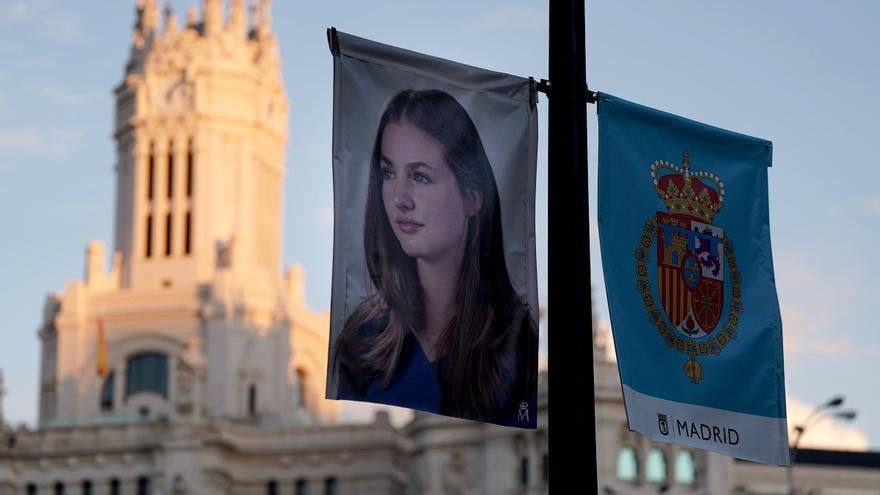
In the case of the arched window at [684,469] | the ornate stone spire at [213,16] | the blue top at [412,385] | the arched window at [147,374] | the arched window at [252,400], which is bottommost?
the blue top at [412,385]

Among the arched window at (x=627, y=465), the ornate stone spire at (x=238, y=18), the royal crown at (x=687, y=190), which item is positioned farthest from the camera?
the ornate stone spire at (x=238, y=18)

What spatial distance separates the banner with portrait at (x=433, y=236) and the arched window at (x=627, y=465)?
7198 centimetres

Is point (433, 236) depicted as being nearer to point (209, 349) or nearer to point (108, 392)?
point (209, 349)

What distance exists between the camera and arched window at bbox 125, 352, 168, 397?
98125 millimetres

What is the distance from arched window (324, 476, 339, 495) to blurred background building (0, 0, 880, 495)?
0.07 meters

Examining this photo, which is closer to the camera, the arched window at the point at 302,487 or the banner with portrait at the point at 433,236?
the banner with portrait at the point at 433,236

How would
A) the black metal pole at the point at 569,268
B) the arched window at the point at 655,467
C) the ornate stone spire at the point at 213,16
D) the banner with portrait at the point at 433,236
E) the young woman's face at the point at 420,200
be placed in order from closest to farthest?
the black metal pole at the point at 569,268 → the banner with portrait at the point at 433,236 → the young woman's face at the point at 420,200 → the arched window at the point at 655,467 → the ornate stone spire at the point at 213,16

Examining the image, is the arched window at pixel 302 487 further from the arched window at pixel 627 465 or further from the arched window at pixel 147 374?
the arched window at pixel 627 465

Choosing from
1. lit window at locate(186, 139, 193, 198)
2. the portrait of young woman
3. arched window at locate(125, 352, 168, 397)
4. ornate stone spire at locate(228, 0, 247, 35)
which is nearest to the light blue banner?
the portrait of young woman

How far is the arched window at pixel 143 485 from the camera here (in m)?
92.9

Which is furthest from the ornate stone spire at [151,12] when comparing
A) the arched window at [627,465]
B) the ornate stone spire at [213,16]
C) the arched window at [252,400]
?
the arched window at [627,465]

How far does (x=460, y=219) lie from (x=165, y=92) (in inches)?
3610

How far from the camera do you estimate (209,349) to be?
96.6m

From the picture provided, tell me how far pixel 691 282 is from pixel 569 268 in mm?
1703
